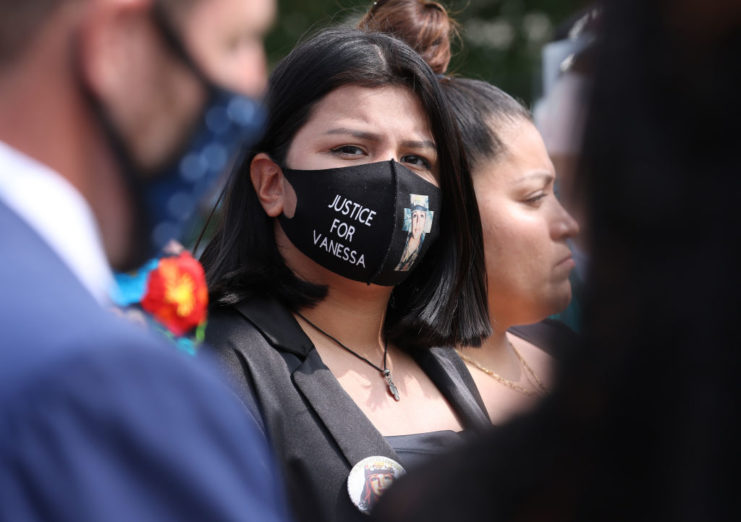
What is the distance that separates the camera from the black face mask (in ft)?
8.59

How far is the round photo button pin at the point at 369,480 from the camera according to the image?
2293 mm

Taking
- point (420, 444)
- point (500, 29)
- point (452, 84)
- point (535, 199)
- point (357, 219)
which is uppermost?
point (452, 84)

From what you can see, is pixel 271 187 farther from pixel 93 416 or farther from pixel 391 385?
pixel 93 416

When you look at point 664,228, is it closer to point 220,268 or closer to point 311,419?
point 311,419

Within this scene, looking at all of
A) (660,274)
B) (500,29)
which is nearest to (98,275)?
(660,274)

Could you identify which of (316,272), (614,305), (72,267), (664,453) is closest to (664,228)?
(614,305)

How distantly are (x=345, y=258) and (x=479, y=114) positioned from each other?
1.06 m

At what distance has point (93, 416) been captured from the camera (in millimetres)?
781

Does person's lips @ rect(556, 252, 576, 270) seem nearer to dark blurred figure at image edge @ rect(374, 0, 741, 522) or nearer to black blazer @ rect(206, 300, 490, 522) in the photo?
black blazer @ rect(206, 300, 490, 522)

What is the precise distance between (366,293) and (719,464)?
2.03 m

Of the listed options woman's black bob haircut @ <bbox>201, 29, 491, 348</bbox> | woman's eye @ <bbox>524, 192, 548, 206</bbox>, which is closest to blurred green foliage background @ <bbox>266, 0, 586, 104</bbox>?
woman's eye @ <bbox>524, 192, 548, 206</bbox>

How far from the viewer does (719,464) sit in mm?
810

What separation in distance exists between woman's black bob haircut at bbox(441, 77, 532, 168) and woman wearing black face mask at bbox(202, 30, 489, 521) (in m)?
0.37

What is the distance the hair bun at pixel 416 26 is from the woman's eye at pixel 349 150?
2.58ft
